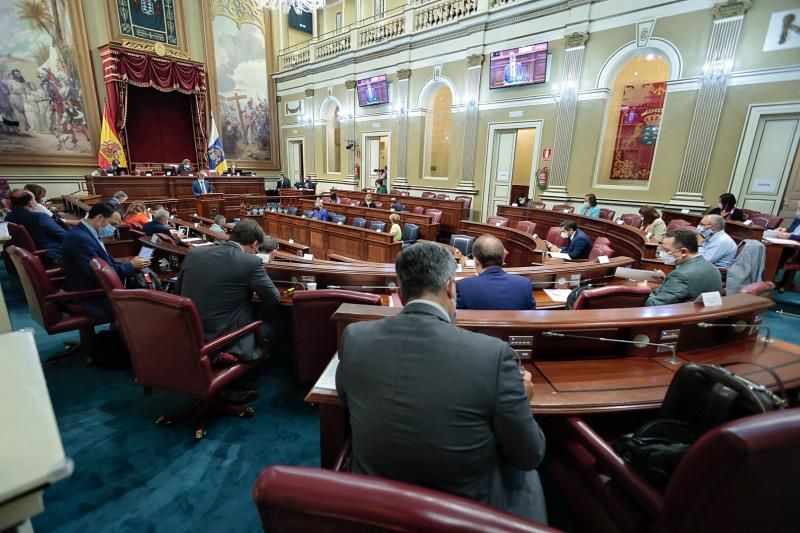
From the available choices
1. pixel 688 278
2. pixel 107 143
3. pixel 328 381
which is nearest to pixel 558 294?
pixel 688 278

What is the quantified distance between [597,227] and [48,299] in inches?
265

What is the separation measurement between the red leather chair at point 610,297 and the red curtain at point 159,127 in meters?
14.1

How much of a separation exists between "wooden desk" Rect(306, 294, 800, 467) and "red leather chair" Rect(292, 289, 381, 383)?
47 cm

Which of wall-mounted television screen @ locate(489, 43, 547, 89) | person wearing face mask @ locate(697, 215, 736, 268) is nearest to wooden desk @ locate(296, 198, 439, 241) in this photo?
person wearing face mask @ locate(697, 215, 736, 268)

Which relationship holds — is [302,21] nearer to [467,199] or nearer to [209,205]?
[209,205]

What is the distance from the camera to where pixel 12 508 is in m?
0.66

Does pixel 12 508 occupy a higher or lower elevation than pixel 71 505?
higher

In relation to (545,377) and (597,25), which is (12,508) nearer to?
(545,377)

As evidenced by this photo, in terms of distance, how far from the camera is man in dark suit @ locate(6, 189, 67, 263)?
3.85 meters

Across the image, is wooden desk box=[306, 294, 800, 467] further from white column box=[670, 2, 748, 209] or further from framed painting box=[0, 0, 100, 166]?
framed painting box=[0, 0, 100, 166]

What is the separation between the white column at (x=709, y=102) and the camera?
247 inches

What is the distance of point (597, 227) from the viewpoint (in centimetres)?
580

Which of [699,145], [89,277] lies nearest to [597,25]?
[699,145]

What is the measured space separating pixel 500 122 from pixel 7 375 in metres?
10.2
